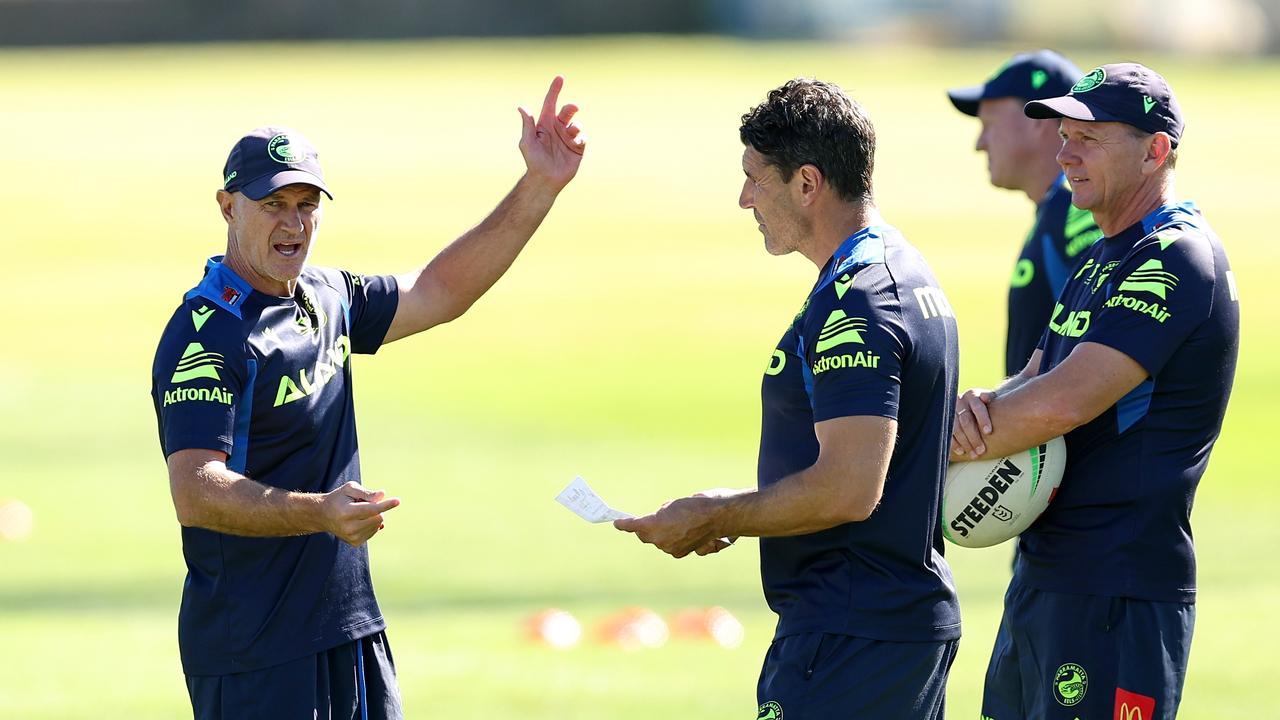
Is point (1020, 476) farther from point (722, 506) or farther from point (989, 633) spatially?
point (989, 633)

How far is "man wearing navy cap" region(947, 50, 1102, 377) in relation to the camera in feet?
25.1

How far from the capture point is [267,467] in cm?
541

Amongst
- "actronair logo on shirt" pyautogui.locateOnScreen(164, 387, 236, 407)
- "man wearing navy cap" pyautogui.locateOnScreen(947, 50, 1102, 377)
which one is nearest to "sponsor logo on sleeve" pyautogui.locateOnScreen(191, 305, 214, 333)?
"actronair logo on shirt" pyautogui.locateOnScreen(164, 387, 236, 407)

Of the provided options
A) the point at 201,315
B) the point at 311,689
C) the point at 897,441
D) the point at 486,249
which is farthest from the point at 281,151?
the point at 897,441

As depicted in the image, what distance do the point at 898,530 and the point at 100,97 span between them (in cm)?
5128

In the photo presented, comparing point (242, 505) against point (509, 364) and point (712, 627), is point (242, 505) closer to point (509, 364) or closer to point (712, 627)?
point (712, 627)

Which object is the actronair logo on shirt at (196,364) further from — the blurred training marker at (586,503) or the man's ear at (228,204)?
the blurred training marker at (586,503)

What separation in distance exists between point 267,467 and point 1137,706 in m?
2.76

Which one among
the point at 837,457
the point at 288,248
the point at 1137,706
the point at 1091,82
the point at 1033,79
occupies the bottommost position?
the point at 1137,706

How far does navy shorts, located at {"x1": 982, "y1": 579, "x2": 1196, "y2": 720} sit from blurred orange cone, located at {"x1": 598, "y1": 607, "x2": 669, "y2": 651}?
4.39 m

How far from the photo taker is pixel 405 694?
8.81 meters

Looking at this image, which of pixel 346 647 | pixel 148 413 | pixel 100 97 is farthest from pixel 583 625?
pixel 100 97

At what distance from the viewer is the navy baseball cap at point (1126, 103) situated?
218 inches

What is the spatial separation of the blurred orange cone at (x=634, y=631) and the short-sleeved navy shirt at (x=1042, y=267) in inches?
115
